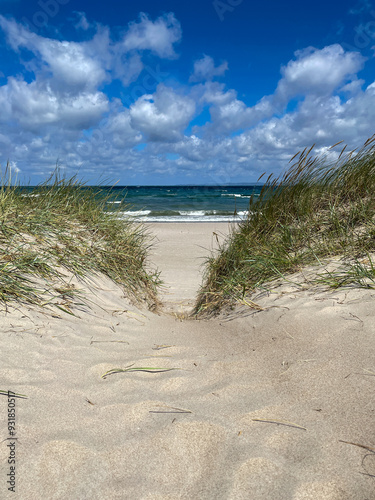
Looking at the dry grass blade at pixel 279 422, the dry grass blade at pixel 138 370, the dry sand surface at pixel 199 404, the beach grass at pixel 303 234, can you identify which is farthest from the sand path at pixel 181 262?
the dry grass blade at pixel 279 422

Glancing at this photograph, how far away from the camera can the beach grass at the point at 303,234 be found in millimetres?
3082

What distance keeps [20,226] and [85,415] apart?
2.15 metres

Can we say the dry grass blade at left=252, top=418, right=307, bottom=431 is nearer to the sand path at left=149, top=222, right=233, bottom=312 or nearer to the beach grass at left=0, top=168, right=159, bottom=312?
the beach grass at left=0, top=168, right=159, bottom=312

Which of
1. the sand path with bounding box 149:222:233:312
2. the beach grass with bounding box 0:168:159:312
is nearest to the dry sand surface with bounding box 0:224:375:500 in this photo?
the beach grass with bounding box 0:168:159:312

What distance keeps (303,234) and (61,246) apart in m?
2.60

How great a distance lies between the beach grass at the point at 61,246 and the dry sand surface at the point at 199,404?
0.91 feet

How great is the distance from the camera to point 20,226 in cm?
310

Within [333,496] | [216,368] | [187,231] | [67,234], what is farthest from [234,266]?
[187,231]

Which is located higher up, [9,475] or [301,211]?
[301,211]

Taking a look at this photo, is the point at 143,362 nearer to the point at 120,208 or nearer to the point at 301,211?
the point at 301,211

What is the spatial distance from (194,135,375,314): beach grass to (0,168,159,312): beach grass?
3.45 ft

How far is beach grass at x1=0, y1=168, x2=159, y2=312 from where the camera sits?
2658mm

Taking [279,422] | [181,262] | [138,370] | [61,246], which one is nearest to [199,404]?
[279,422]

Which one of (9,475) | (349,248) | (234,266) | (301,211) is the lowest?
(9,475)
